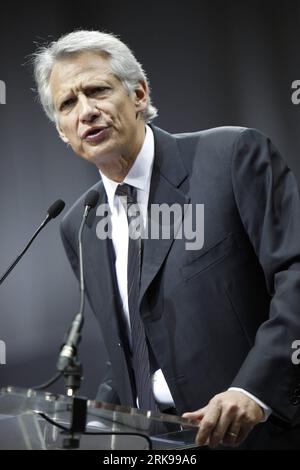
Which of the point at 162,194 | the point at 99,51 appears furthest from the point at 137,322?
the point at 99,51

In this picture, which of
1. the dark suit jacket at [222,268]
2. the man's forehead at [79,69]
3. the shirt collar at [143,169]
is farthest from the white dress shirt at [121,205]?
the man's forehead at [79,69]

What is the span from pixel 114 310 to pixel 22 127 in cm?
135

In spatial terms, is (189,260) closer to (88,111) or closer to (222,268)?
(222,268)

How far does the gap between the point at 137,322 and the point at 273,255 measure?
47 cm

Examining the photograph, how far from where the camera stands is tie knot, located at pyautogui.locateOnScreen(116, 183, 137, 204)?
2123mm

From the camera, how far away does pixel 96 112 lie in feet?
6.91

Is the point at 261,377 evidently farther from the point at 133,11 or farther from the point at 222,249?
the point at 133,11

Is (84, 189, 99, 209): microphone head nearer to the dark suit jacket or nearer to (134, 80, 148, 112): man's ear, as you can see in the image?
the dark suit jacket

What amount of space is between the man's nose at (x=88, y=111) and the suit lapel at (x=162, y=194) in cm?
22

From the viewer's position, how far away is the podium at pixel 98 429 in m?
1.31

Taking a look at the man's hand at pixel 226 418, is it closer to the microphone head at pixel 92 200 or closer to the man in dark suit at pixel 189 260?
the man in dark suit at pixel 189 260

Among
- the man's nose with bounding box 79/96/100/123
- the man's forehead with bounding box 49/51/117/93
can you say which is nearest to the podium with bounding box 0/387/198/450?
the man's nose with bounding box 79/96/100/123
